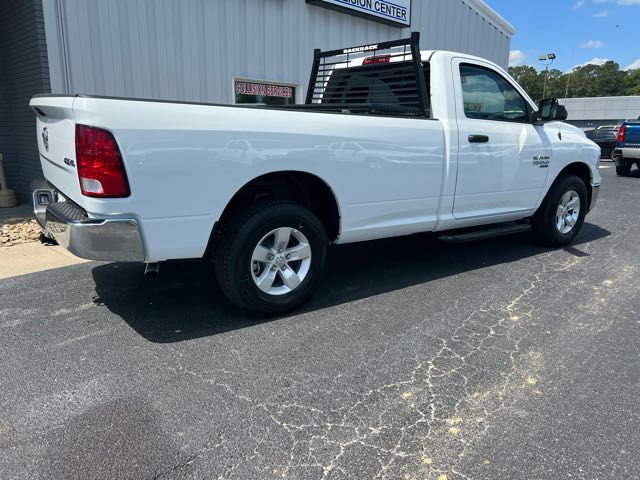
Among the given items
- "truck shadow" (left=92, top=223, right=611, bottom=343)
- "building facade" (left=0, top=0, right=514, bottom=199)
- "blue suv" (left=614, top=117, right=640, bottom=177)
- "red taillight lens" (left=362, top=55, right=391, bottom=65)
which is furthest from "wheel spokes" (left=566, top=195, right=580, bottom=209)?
"blue suv" (left=614, top=117, right=640, bottom=177)

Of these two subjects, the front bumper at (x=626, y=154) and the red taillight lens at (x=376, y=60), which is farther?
the front bumper at (x=626, y=154)

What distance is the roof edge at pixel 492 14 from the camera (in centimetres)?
1304

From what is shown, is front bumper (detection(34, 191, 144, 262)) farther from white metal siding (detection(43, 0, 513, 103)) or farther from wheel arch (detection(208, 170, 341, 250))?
white metal siding (detection(43, 0, 513, 103))

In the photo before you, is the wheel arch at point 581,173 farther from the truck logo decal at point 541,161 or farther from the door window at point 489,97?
the door window at point 489,97

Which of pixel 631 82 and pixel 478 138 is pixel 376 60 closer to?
pixel 478 138

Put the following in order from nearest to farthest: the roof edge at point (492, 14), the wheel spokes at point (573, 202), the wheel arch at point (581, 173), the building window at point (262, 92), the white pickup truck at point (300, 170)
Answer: the white pickup truck at point (300, 170), the wheel arch at point (581, 173), the wheel spokes at point (573, 202), the building window at point (262, 92), the roof edge at point (492, 14)

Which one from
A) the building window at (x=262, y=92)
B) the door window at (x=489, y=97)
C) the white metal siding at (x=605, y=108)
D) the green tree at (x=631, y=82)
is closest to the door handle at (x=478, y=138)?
the door window at (x=489, y=97)

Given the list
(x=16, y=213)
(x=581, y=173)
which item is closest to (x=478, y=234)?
(x=581, y=173)

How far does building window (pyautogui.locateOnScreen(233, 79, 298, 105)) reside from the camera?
28.5ft

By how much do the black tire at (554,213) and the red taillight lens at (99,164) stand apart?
4689 mm

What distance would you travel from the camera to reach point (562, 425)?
2.59m

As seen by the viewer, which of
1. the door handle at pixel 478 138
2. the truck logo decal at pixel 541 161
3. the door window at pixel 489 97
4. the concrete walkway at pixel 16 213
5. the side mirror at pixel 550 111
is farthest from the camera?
the concrete walkway at pixel 16 213

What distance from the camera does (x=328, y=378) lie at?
301 centimetres

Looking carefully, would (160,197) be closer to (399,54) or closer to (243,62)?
(399,54)
